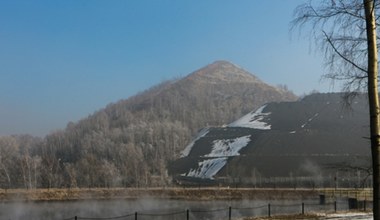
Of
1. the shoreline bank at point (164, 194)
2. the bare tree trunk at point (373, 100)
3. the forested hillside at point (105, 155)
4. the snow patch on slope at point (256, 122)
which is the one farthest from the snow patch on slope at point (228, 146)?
the bare tree trunk at point (373, 100)

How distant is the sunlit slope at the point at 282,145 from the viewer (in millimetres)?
100375

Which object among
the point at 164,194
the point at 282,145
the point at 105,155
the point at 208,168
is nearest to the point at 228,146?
the point at 208,168

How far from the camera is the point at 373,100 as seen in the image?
7621 millimetres

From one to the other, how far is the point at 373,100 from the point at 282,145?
107m

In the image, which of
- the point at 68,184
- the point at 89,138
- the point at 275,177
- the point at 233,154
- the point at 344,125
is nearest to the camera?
the point at 275,177

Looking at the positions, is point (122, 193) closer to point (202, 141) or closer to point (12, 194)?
point (12, 194)

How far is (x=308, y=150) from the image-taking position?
108 meters

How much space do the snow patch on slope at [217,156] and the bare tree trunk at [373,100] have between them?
94376 mm

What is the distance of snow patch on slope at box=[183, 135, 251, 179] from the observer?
106812 mm

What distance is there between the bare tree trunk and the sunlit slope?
78.0m

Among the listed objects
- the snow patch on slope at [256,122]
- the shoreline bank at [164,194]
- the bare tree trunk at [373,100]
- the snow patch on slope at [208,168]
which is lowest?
the shoreline bank at [164,194]

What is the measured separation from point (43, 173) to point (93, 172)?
1138cm

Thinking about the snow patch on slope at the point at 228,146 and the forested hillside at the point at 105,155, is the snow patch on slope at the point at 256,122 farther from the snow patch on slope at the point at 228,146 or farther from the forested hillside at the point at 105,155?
the forested hillside at the point at 105,155

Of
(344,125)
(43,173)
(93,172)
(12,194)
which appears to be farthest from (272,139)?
(12,194)
